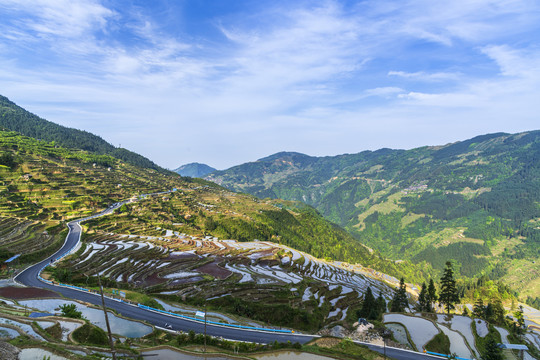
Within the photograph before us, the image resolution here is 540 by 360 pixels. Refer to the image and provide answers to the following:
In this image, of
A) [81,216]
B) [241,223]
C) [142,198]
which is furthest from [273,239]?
[81,216]

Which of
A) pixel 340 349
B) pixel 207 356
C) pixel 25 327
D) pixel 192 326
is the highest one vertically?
pixel 25 327

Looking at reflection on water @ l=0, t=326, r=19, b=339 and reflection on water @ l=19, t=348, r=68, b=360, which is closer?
reflection on water @ l=19, t=348, r=68, b=360

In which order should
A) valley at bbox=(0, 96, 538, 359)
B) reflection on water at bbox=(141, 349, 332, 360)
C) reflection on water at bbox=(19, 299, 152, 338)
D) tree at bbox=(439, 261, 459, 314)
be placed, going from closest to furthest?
1. reflection on water at bbox=(141, 349, 332, 360)
2. reflection on water at bbox=(19, 299, 152, 338)
3. valley at bbox=(0, 96, 538, 359)
4. tree at bbox=(439, 261, 459, 314)

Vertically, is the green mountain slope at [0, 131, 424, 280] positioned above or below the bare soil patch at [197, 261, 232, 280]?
above

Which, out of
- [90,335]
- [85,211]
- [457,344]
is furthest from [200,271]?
[85,211]

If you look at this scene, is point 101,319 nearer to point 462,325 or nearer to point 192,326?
point 192,326

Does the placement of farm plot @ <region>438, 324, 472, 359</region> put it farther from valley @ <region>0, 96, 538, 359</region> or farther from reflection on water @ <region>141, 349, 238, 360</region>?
reflection on water @ <region>141, 349, 238, 360</region>

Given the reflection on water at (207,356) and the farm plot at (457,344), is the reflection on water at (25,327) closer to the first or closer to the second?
the reflection on water at (207,356)

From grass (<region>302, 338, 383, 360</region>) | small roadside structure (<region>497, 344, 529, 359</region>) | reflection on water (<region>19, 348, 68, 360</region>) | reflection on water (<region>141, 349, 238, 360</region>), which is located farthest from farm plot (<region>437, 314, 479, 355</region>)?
reflection on water (<region>19, 348, 68, 360</region>)
